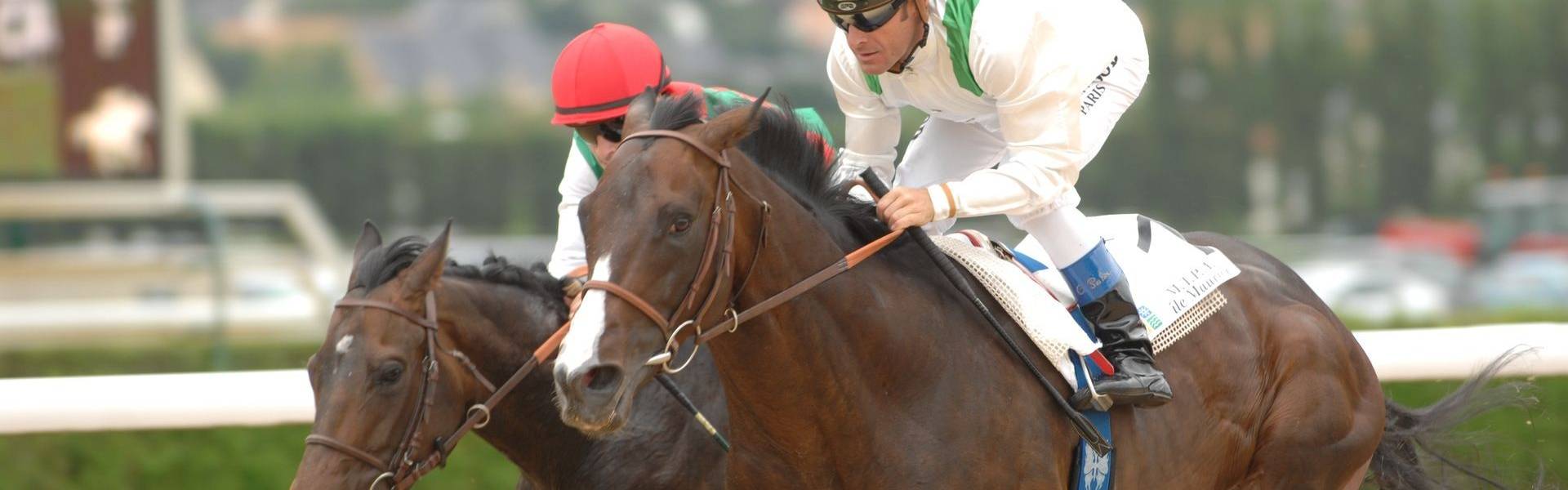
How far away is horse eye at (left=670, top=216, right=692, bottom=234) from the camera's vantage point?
2.79 m

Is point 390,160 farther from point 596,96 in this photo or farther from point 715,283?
point 715,283

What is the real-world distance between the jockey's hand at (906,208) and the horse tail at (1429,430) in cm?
→ 194

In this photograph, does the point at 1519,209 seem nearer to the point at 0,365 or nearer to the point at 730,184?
the point at 0,365

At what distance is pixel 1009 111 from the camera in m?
3.35

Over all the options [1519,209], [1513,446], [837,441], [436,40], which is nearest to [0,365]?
[837,441]

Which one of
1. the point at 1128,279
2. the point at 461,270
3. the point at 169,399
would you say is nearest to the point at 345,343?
the point at 461,270

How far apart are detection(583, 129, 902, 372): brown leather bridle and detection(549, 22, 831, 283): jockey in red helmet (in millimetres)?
928

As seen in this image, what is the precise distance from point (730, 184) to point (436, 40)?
27.6m

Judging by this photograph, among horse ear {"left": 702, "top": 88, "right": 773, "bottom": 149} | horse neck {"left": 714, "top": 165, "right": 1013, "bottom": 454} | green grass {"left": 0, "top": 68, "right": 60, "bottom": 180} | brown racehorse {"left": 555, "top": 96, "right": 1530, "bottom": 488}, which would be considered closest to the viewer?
brown racehorse {"left": 555, "top": 96, "right": 1530, "bottom": 488}

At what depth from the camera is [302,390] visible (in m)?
5.14

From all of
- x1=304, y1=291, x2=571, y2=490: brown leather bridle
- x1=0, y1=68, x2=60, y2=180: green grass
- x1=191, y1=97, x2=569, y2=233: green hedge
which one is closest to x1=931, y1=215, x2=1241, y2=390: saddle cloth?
x1=304, y1=291, x2=571, y2=490: brown leather bridle

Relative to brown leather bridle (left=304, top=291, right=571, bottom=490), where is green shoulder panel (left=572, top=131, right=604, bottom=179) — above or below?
above

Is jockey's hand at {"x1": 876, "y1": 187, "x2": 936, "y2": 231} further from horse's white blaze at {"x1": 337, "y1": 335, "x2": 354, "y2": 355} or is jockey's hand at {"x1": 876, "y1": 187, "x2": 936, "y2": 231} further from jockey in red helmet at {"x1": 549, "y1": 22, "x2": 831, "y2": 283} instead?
horse's white blaze at {"x1": 337, "y1": 335, "x2": 354, "y2": 355}

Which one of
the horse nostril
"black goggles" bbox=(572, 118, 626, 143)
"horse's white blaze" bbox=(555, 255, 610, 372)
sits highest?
"horse's white blaze" bbox=(555, 255, 610, 372)
